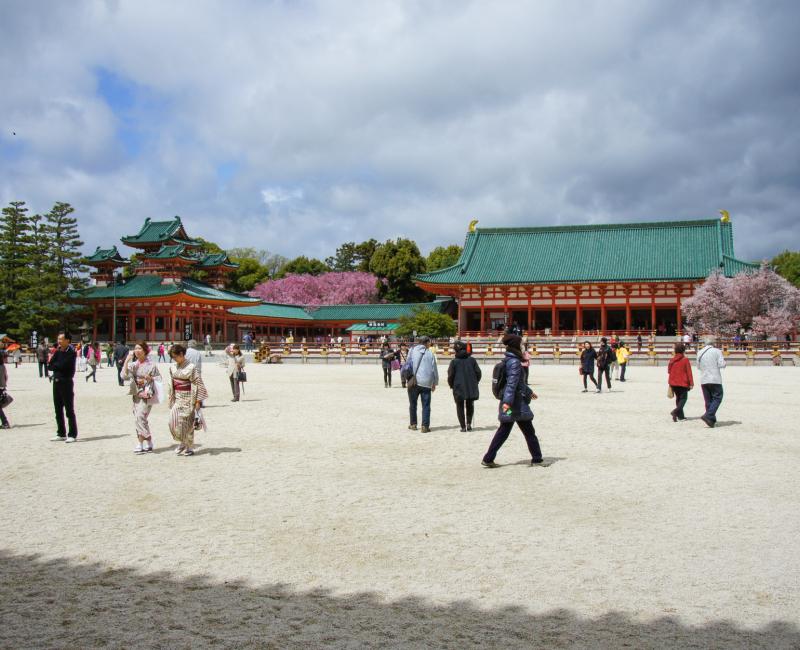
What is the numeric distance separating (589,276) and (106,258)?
37.0 meters

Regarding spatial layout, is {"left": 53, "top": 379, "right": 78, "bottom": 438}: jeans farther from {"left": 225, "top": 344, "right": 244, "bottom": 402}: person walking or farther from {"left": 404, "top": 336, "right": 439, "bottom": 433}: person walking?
{"left": 225, "top": 344, "right": 244, "bottom": 402}: person walking

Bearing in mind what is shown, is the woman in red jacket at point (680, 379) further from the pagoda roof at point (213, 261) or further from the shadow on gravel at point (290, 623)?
the pagoda roof at point (213, 261)

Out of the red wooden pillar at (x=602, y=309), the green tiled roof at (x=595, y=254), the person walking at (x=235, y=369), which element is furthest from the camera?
the green tiled roof at (x=595, y=254)

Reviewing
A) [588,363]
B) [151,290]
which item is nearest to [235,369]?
[588,363]

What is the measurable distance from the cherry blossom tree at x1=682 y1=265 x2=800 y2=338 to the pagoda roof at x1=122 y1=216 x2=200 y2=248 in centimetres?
3914

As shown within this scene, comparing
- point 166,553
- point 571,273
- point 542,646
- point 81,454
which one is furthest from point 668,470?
point 571,273

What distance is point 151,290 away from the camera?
51.3m

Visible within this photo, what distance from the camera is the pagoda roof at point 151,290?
50.5 meters

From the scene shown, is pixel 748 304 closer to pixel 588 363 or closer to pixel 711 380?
pixel 588 363

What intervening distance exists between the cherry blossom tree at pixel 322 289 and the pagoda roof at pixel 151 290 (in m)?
17.6

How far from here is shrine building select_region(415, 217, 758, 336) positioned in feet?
159

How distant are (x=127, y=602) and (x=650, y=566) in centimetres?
353

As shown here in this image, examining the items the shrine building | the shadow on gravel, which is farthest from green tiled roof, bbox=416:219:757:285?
the shadow on gravel

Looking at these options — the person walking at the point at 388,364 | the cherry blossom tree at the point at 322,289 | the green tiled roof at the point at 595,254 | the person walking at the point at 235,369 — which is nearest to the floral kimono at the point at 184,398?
the person walking at the point at 235,369
